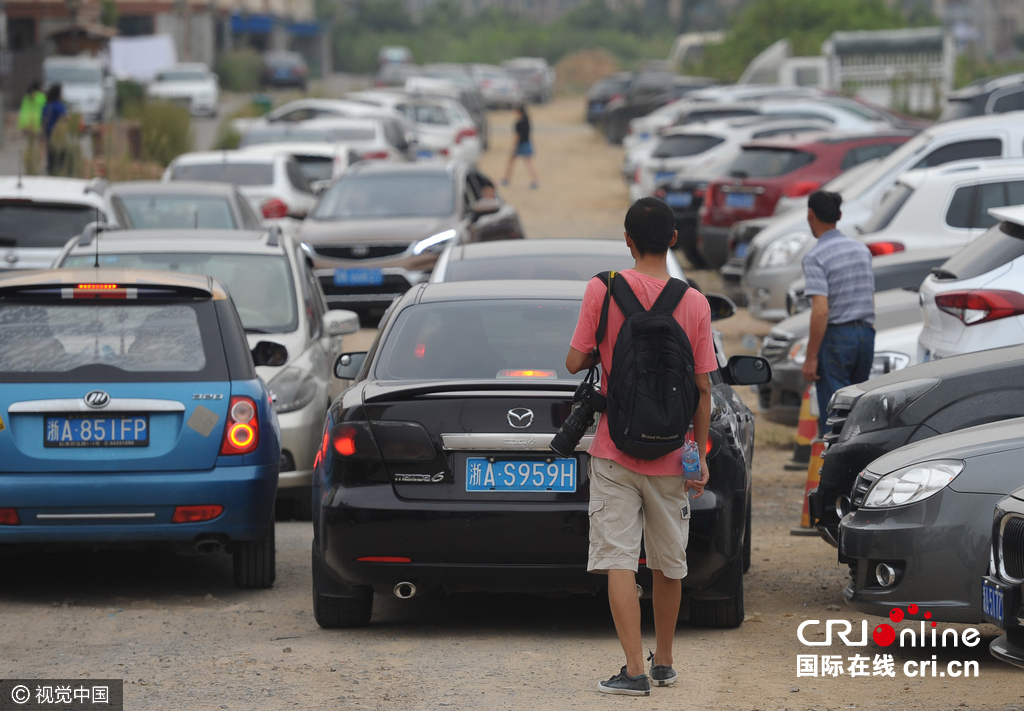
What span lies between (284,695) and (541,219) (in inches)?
872

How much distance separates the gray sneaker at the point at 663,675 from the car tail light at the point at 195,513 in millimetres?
2261

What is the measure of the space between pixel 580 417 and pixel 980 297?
3.63 m

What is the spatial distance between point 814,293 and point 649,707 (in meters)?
3.93

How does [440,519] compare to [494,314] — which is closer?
[440,519]

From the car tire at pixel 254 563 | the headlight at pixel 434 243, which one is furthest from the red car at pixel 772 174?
the car tire at pixel 254 563

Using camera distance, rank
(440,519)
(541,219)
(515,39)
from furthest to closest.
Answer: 1. (515,39)
2. (541,219)
3. (440,519)

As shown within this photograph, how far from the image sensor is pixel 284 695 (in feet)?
16.6

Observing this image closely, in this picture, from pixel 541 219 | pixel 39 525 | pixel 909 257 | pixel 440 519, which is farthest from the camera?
pixel 541 219

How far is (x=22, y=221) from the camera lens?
12.3 meters

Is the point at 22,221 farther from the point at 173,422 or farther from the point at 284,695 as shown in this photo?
the point at 284,695

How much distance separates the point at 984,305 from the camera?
7.78 m

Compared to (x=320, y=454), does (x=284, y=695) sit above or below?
below

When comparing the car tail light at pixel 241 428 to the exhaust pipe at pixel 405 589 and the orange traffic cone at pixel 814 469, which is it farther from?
the orange traffic cone at pixel 814 469

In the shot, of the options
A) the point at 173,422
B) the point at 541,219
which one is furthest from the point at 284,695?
the point at 541,219
